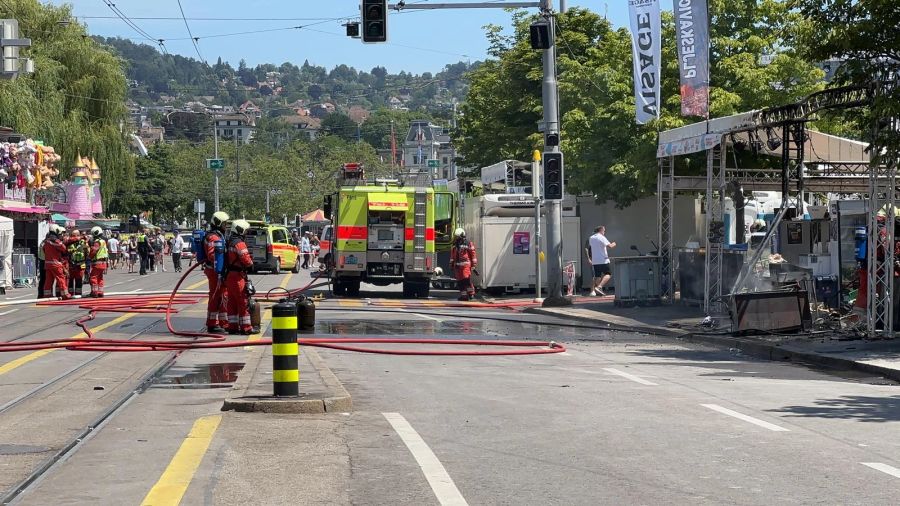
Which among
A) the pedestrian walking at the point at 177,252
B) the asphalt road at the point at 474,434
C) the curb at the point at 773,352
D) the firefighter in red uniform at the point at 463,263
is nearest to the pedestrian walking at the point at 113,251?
the pedestrian walking at the point at 177,252

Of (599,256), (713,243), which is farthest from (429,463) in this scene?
(599,256)

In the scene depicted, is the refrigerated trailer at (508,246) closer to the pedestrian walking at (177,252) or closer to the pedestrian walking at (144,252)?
the pedestrian walking at (144,252)

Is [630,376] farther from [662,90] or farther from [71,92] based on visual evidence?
[71,92]

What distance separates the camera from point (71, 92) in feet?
179

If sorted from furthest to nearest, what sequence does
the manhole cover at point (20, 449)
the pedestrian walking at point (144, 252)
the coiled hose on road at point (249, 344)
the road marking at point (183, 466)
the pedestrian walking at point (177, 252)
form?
the pedestrian walking at point (177, 252), the pedestrian walking at point (144, 252), the coiled hose on road at point (249, 344), the manhole cover at point (20, 449), the road marking at point (183, 466)

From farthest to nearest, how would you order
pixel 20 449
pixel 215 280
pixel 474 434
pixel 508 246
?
pixel 508 246, pixel 215 280, pixel 474 434, pixel 20 449

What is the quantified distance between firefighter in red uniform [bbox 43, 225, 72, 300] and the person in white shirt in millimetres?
12367

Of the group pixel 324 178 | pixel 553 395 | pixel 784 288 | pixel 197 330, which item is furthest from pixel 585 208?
Answer: pixel 324 178

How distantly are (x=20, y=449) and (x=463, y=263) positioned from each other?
22149 millimetres

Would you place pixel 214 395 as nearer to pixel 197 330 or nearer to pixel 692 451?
pixel 692 451

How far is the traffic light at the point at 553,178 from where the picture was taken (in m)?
26.7

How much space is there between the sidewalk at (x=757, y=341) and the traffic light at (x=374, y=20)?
655 centimetres

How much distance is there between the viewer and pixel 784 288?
795 inches

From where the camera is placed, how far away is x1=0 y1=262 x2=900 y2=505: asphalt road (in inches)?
287
